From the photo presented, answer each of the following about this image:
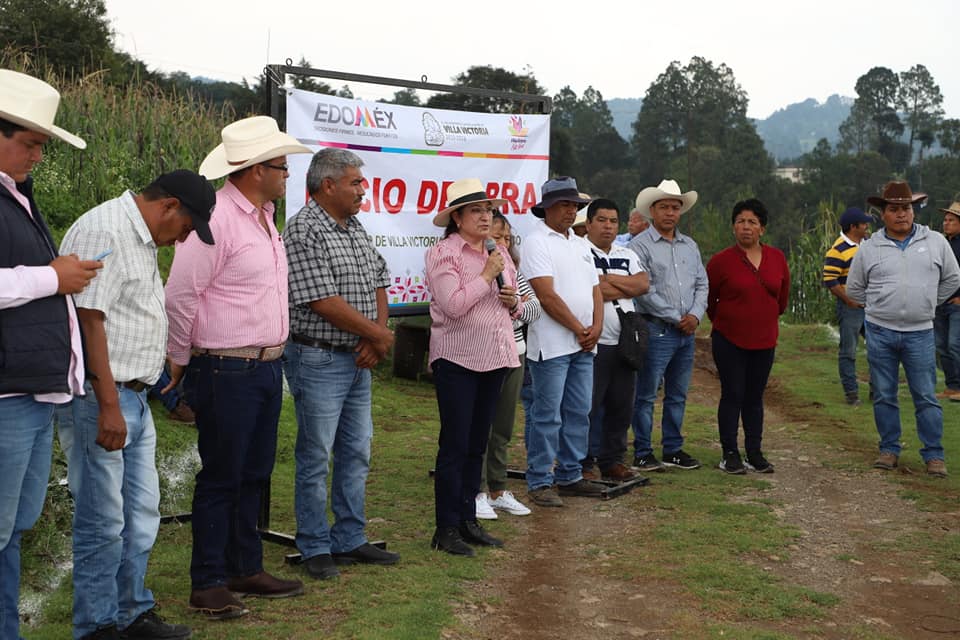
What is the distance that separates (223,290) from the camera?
475cm

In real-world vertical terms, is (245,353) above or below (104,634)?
above

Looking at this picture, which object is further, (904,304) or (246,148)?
(904,304)

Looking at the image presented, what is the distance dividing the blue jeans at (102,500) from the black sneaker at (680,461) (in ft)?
16.7

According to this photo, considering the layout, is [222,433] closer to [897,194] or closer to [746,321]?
[746,321]

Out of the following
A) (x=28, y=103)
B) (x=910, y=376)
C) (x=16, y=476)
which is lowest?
(x=910, y=376)

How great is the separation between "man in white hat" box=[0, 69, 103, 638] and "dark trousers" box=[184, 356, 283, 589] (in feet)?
3.01

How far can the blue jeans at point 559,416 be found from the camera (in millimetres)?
7238

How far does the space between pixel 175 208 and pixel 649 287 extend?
15.0 feet

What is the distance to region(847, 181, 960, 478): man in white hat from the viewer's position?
326 inches

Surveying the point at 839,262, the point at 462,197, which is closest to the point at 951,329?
the point at 839,262

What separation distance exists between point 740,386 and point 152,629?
526 centimetres

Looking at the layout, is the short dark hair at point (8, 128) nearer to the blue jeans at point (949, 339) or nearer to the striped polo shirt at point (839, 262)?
the striped polo shirt at point (839, 262)

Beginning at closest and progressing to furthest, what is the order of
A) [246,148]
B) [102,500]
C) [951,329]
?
1. [102,500]
2. [246,148]
3. [951,329]

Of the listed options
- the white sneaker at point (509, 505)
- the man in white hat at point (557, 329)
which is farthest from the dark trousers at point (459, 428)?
the man in white hat at point (557, 329)
